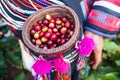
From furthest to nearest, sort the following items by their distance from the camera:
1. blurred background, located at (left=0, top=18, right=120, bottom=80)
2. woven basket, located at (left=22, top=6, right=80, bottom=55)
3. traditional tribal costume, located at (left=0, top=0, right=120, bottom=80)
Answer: blurred background, located at (left=0, top=18, right=120, bottom=80) < traditional tribal costume, located at (left=0, top=0, right=120, bottom=80) < woven basket, located at (left=22, top=6, right=80, bottom=55)

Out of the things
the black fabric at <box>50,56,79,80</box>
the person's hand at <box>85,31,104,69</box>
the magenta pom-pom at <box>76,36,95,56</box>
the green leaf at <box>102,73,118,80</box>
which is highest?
the magenta pom-pom at <box>76,36,95,56</box>

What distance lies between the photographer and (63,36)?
958 millimetres

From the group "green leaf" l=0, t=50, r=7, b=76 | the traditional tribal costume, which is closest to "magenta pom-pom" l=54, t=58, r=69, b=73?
the traditional tribal costume

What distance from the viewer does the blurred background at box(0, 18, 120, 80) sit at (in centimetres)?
206

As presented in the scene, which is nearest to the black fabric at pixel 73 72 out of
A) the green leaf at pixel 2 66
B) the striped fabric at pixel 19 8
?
the striped fabric at pixel 19 8

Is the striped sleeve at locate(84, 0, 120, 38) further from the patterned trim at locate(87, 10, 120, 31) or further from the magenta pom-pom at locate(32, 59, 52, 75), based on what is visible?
the magenta pom-pom at locate(32, 59, 52, 75)

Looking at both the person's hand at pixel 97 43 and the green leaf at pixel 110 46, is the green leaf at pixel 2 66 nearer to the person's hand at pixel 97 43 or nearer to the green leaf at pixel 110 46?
the green leaf at pixel 110 46

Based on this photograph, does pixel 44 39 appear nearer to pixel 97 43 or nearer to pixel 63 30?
pixel 63 30

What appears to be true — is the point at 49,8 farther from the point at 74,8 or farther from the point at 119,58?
the point at 119,58

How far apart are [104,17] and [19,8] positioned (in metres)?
0.29

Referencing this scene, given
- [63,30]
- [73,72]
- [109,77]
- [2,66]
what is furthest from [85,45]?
[2,66]

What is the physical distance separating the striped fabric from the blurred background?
959 millimetres

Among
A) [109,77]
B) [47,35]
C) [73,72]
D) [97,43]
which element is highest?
[47,35]

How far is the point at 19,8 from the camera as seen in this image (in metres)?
1.06
